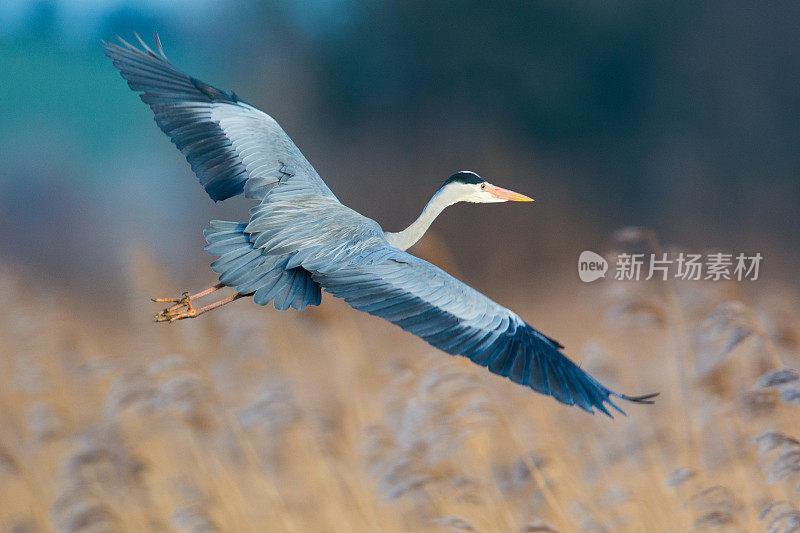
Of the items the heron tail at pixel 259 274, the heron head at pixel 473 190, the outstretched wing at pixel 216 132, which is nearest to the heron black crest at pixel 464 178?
the heron head at pixel 473 190

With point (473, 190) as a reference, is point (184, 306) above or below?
below

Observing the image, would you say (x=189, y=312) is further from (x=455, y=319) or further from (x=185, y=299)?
(x=455, y=319)

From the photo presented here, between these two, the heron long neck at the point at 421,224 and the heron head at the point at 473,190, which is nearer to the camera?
the heron long neck at the point at 421,224

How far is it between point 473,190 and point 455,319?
64cm

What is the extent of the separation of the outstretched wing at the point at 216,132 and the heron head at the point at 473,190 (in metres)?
0.39

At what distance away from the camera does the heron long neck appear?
2014 mm

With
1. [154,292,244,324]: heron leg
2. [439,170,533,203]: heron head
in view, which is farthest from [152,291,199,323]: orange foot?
[439,170,533,203]: heron head

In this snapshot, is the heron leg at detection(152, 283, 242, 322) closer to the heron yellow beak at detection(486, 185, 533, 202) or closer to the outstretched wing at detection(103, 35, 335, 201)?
the outstretched wing at detection(103, 35, 335, 201)

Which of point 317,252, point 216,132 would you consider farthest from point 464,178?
point 216,132

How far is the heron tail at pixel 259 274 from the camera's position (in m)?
1.76

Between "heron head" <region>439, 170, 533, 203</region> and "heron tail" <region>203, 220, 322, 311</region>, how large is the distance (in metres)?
0.58

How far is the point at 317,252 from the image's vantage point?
1.79 metres

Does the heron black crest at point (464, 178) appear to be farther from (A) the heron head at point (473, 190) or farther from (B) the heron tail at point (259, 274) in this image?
(B) the heron tail at point (259, 274)

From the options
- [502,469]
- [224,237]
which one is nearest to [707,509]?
[502,469]
